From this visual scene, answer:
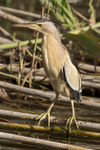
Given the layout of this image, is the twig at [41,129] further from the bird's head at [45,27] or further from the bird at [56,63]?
the bird's head at [45,27]

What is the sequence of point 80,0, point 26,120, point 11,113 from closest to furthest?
point 11,113, point 26,120, point 80,0

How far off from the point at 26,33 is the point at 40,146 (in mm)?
4164

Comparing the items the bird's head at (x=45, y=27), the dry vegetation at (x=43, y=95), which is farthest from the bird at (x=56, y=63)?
the dry vegetation at (x=43, y=95)

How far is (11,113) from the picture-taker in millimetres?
2963

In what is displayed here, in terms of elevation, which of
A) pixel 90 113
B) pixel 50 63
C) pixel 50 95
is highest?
pixel 50 63

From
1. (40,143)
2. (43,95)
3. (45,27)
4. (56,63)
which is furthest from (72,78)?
(40,143)

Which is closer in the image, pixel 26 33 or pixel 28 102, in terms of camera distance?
pixel 28 102

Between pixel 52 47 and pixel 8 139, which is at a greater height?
pixel 52 47

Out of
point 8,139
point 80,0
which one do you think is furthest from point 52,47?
point 80,0

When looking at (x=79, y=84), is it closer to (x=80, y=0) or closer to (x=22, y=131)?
(x=22, y=131)

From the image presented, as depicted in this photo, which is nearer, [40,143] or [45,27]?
[40,143]

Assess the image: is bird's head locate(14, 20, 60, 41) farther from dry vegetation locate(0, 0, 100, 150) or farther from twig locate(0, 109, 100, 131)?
twig locate(0, 109, 100, 131)

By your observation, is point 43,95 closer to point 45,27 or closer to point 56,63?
point 56,63

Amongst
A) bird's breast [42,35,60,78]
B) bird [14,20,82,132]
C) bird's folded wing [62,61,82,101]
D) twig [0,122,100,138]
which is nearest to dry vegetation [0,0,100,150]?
twig [0,122,100,138]
